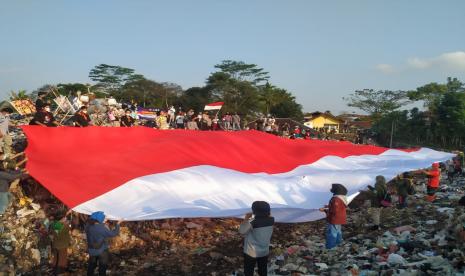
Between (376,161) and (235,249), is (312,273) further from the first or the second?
(376,161)

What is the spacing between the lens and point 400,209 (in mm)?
9484

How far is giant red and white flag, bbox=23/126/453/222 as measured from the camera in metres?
6.00

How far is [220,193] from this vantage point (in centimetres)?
682

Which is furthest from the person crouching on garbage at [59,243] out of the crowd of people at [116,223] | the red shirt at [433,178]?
the red shirt at [433,178]

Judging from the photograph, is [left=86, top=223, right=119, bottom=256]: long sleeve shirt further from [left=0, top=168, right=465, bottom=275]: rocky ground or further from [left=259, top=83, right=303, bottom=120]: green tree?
[left=259, top=83, right=303, bottom=120]: green tree

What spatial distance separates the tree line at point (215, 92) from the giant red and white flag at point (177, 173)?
137 feet

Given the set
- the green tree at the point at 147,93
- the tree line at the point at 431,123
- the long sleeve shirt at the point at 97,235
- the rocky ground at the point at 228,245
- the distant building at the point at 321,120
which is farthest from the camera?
the distant building at the point at 321,120

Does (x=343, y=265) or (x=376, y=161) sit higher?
(x=376, y=161)

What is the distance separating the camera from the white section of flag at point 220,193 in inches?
231

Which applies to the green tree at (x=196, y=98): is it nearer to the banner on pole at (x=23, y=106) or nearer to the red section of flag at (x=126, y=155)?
the banner on pole at (x=23, y=106)

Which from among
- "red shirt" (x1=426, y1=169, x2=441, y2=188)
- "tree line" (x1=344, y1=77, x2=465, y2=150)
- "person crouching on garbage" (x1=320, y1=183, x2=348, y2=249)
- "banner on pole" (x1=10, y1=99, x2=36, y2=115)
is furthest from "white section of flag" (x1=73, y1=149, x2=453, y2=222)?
"tree line" (x1=344, y1=77, x2=465, y2=150)

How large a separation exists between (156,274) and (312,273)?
7.98ft

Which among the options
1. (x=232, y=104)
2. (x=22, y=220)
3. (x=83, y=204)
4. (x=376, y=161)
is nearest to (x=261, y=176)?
(x=83, y=204)

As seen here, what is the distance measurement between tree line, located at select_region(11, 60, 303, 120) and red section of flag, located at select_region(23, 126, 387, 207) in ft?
136
